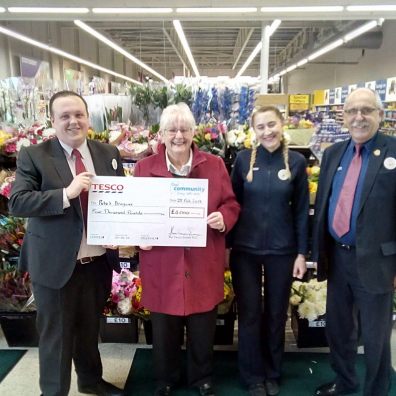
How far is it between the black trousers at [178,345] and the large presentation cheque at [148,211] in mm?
467

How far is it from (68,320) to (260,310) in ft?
3.42

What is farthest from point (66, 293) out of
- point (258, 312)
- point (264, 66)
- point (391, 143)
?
point (264, 66)

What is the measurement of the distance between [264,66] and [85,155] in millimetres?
6631

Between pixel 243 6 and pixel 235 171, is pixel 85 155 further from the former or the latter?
pixel 243 6

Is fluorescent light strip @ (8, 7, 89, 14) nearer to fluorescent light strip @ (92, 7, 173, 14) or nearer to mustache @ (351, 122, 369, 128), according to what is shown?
fluorescent light strip @ (92, 7, 173, 14)

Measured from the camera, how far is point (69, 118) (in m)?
1.75

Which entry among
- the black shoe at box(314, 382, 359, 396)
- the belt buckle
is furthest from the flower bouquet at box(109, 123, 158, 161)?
the black shoe at box(314, 382, 359, 396)

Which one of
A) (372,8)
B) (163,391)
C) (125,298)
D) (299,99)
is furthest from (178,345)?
(299,99)

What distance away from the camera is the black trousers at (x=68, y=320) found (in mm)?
1843

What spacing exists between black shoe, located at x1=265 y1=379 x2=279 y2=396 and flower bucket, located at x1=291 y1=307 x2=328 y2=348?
1.73 ft

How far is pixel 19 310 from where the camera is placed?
277cm

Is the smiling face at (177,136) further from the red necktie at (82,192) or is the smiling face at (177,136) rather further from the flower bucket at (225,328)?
the flower bucket at (225,328)

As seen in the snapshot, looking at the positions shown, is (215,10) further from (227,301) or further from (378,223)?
(378,223)

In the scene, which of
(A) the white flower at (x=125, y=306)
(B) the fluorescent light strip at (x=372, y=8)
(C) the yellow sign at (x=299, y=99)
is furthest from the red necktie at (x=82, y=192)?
(C) the yellow sign at (x=299, y=99)
